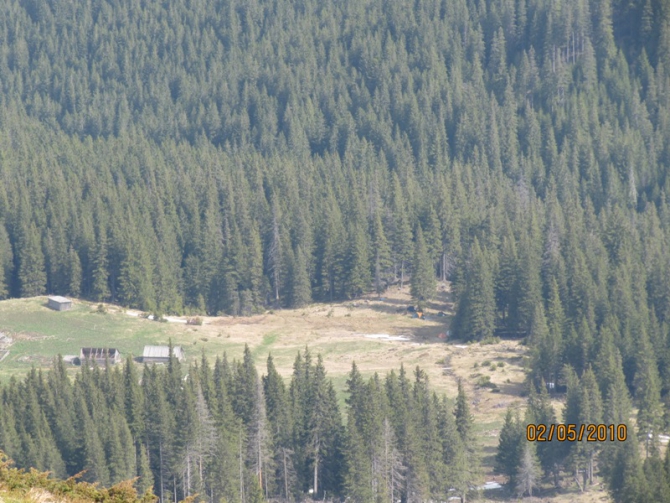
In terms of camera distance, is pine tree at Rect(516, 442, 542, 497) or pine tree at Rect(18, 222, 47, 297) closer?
pine tree at Rect(516, 442, 542, 497)

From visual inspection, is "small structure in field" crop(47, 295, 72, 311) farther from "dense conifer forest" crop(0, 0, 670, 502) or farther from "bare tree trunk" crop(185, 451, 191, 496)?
"bare tree trunk" crop(185, 451, 191, 496)

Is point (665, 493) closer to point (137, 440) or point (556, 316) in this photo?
point (137, 440)

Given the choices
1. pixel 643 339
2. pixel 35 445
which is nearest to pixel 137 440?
pixel 35 445

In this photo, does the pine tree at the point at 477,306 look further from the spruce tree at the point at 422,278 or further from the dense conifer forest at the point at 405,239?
the spruce tree at the point at 422,278

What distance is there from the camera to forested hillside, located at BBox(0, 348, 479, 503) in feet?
271

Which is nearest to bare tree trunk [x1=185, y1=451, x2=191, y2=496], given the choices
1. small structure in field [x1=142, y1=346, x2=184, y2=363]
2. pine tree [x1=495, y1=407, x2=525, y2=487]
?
pine tree [x1=495, y1=407, x2=525, y2=487]

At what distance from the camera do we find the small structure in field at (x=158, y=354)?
11919cm

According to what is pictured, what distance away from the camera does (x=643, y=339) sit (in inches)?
4237

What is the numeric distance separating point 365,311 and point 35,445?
62255mm
